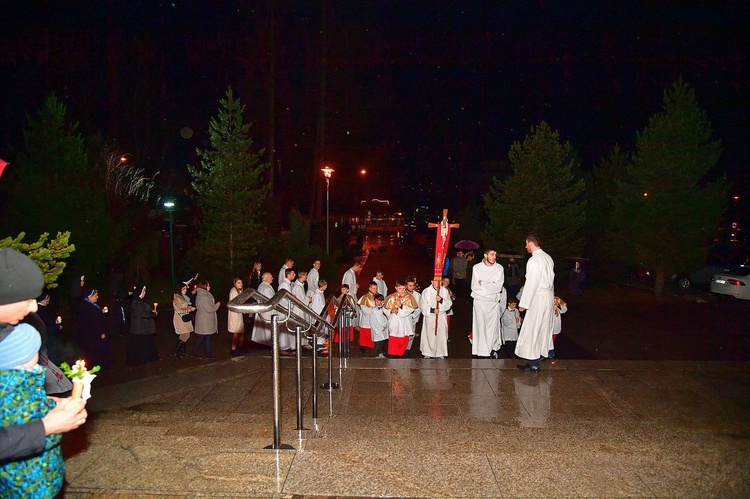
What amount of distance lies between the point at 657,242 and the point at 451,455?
1973 centimetres

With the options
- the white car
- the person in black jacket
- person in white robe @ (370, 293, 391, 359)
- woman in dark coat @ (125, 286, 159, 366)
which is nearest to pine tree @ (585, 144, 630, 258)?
the white car

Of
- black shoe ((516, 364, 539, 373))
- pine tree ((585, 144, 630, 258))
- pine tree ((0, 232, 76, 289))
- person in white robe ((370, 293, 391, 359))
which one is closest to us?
pine tree ((0, 232, 76, 289))

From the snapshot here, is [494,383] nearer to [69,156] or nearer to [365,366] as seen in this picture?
[365,366]

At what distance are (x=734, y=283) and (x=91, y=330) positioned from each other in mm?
19488

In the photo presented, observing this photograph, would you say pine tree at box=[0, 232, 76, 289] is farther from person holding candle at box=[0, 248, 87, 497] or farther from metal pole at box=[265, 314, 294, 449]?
person holding candle at box=[0, 248, 87, 497]

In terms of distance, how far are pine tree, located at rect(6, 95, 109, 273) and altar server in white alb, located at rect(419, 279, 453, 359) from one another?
9.30 m

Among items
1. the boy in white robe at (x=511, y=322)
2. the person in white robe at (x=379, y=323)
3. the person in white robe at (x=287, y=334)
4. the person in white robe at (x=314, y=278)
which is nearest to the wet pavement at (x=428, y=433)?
the person in white robe at (x=379, y=323)

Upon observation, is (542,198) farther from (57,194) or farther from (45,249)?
(45,249)

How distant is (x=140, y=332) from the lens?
34.5 feet

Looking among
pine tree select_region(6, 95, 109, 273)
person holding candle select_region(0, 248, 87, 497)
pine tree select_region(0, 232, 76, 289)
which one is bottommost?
person holding candle select_region(0, 248, 87, 497)

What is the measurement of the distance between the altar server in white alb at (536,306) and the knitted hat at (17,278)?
22.6 ft

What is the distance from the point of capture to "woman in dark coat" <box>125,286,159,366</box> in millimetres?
10391

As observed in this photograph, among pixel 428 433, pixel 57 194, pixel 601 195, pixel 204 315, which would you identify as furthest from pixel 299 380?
pixel 601 195

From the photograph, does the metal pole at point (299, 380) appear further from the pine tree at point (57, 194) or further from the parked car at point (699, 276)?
the parked car at point (699, 276)
